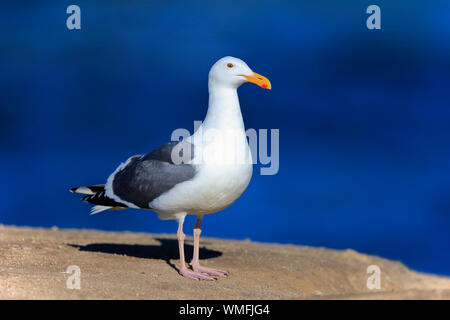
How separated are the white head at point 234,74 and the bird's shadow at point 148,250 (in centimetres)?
275

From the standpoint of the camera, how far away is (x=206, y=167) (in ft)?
23.7

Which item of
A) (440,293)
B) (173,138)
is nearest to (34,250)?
(173,138)

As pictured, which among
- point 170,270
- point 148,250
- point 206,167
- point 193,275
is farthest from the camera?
point 148,250

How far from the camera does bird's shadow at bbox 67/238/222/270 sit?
362 inches

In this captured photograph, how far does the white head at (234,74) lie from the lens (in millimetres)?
7547

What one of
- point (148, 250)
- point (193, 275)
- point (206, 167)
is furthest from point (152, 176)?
point (148, 250)

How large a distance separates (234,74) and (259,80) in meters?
0.33

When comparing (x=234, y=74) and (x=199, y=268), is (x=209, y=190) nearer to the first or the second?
(x=199, y=268)

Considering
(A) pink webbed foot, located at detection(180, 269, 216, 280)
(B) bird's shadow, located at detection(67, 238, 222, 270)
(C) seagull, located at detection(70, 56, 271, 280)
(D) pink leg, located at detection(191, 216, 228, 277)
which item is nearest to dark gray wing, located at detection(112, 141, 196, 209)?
(C) seagull, located at detection(70, 56, 271, 280)

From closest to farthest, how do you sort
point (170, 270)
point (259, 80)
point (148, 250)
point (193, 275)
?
point (259, 80)
point (193, 275)
point (170, 270)
point (148, 250)

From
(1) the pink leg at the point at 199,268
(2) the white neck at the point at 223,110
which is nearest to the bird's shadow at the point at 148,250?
(1) the pink leg at the point at 199,268

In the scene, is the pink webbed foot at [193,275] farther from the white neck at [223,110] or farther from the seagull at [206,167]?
the white neck at [223,110]

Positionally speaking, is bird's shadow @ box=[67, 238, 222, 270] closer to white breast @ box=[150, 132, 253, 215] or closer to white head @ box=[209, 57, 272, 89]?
white breast @ box=[150, 132, 253, 215]

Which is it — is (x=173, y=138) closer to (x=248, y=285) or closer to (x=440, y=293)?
(x=248, y=285)
